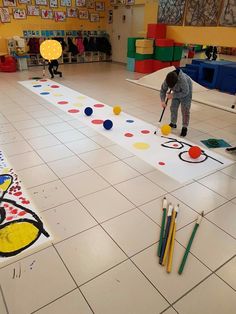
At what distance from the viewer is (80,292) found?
4.66 ft

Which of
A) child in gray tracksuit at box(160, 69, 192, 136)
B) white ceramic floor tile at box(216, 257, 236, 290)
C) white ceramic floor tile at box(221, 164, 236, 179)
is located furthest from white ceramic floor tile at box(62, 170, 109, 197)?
child in gray tracksuit at box(160, 69, 192, 136)

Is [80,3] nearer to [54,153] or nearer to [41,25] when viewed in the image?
[41,25]

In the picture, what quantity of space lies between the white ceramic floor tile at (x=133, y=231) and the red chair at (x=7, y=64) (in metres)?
6.79

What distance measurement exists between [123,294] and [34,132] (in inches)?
100

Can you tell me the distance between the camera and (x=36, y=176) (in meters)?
2.45

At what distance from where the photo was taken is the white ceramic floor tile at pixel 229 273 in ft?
4.98

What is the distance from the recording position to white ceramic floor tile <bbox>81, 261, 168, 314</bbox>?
1347 millimetres

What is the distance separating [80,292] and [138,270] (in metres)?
0.36

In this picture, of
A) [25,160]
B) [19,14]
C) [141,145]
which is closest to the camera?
[25,160]

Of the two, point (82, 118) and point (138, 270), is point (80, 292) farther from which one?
point (82, 118)

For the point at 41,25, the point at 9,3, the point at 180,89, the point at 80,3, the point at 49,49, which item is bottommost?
the point at 180,89

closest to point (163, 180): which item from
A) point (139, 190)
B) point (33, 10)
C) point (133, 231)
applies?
point (139, 190)

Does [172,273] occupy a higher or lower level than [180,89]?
lower

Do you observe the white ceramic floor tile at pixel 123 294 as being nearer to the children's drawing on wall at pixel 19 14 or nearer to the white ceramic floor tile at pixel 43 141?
the white ceramic floor tile at pixel 43 141
